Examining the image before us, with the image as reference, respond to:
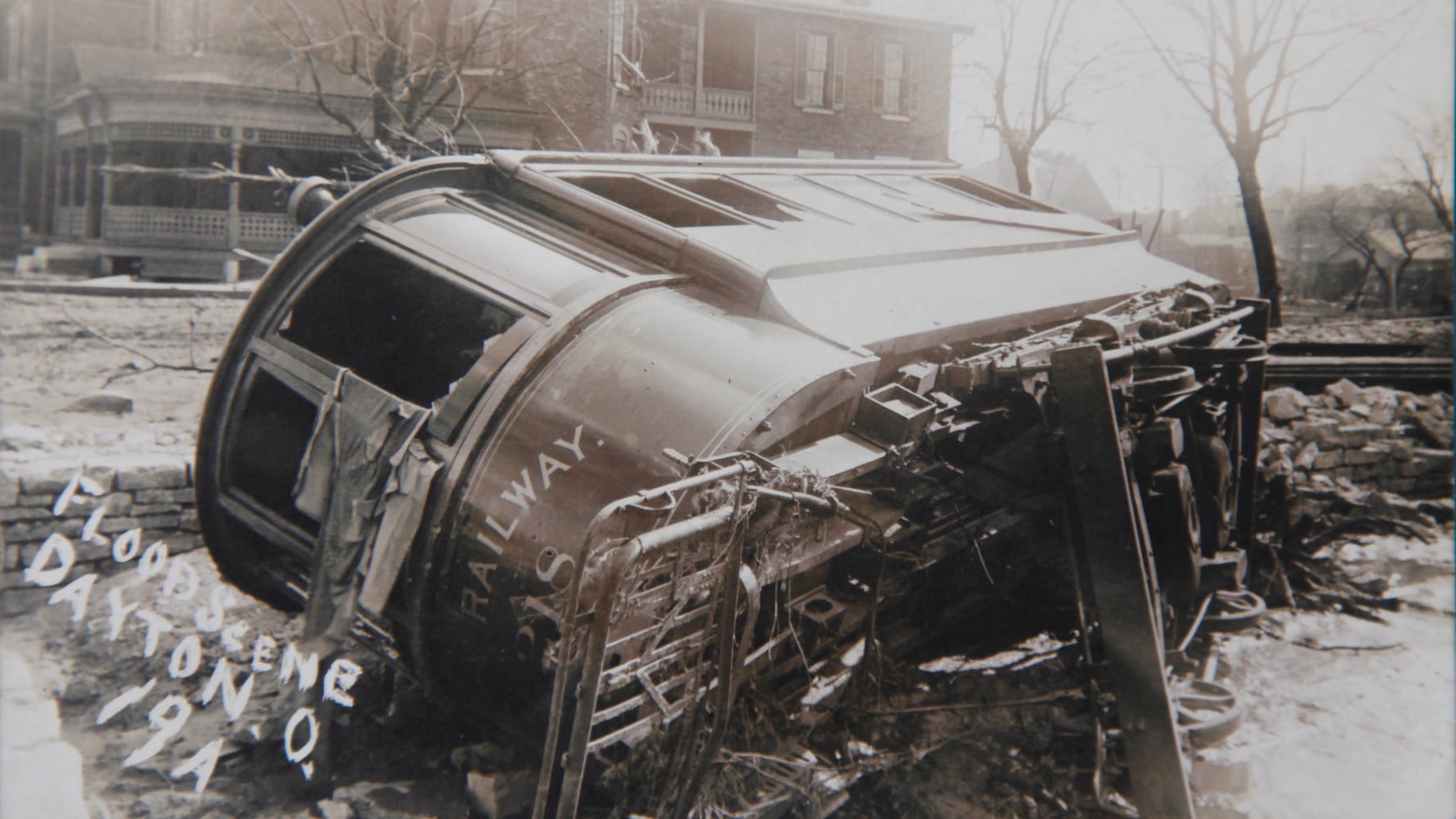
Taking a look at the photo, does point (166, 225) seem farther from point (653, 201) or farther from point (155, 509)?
point (653, 201)

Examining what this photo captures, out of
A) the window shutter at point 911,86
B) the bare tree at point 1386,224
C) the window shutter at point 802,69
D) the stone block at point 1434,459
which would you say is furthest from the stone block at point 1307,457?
the window shutter at point 911,86

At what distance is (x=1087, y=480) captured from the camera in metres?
3.72

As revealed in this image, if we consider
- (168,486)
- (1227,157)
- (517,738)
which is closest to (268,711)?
(517,738)

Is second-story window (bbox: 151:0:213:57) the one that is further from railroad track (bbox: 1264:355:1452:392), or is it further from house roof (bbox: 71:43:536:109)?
railroad track (bbox: 1264:355:1452:392)

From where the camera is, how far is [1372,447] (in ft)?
28.3

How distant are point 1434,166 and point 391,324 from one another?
5524mm

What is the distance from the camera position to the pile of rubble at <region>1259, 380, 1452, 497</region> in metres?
8.44

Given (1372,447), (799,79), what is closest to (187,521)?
(1372,447)

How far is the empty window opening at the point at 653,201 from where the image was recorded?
16.7 ft

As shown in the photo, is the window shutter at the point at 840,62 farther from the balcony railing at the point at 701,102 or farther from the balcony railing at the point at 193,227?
the balcony railing at the point at 193,227

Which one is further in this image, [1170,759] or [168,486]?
[168,486]

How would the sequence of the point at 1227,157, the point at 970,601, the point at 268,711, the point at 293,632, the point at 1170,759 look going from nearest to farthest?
the point at 1170,759 < the point at 268,711 < the point at 970,601 < the point at 293,632 < the point at 1227,157

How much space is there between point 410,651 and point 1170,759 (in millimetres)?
3051

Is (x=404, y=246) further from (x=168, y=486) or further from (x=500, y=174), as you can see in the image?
(x=168, y=486)
